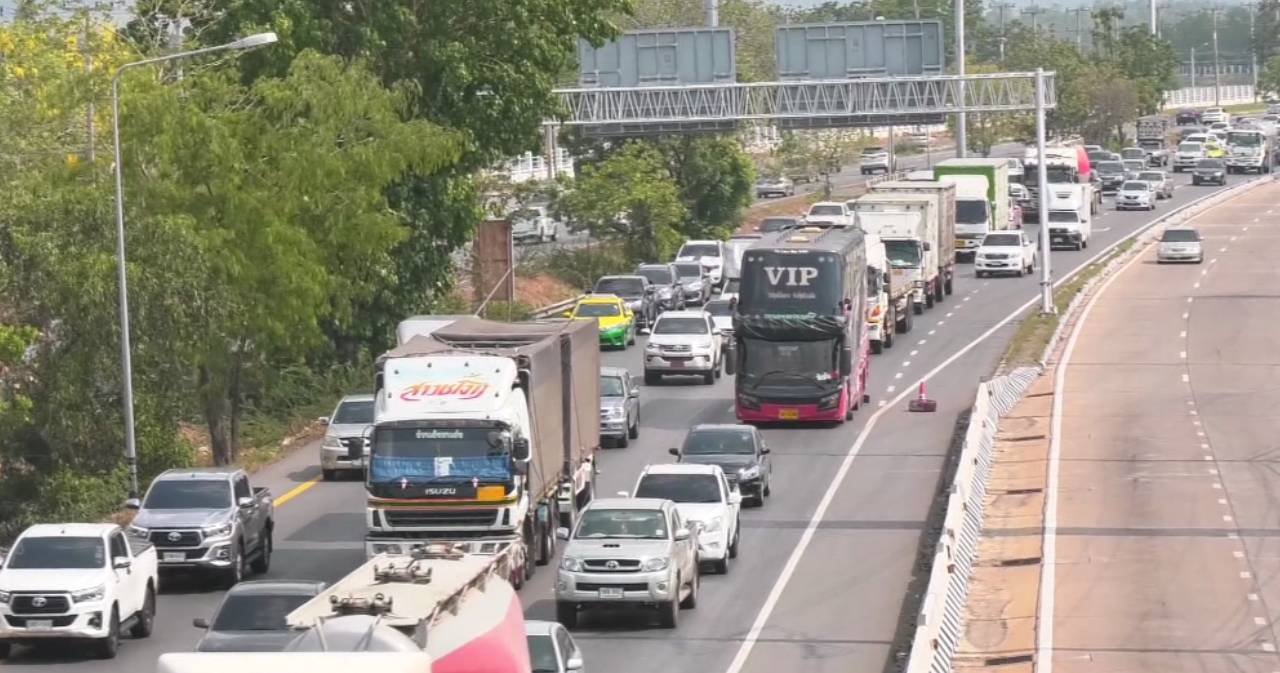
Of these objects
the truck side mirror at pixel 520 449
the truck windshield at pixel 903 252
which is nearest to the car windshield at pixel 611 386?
the truck side mirror at pixel 520 449

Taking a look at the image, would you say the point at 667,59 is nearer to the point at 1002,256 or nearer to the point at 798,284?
the point at 1002,256

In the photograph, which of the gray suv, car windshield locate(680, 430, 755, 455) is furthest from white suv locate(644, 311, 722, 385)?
the gray suv

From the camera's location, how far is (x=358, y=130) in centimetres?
4941

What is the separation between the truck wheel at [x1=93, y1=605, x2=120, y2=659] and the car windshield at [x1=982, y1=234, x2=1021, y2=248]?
190ft

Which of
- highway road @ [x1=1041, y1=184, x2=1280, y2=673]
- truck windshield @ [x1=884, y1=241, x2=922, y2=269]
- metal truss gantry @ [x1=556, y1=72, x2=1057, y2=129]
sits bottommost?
highway road @ [x1=1041, y1=184, x2=1280, y2=673]

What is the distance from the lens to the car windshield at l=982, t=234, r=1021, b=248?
83500mm

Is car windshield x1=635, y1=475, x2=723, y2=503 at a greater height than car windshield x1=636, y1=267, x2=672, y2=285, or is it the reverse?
car windshield x1=636, y1=267, x2=672, y2=285

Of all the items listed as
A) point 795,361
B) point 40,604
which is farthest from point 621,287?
point 40,604

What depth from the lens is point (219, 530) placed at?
3353 cm

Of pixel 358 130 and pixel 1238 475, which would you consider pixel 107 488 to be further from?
pixel 1238 475

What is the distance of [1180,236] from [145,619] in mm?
62047

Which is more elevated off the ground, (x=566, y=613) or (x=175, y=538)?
(x=175, y=538)

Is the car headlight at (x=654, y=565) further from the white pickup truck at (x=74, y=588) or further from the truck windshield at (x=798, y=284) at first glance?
the truck windshield at (x=798, y=284)

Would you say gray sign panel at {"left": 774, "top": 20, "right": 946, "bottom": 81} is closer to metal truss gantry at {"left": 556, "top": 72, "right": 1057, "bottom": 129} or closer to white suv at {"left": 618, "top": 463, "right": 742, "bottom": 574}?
metal truss gantry at {"left": 556, "top": 72, "right": 1057, "bottom": 129}
